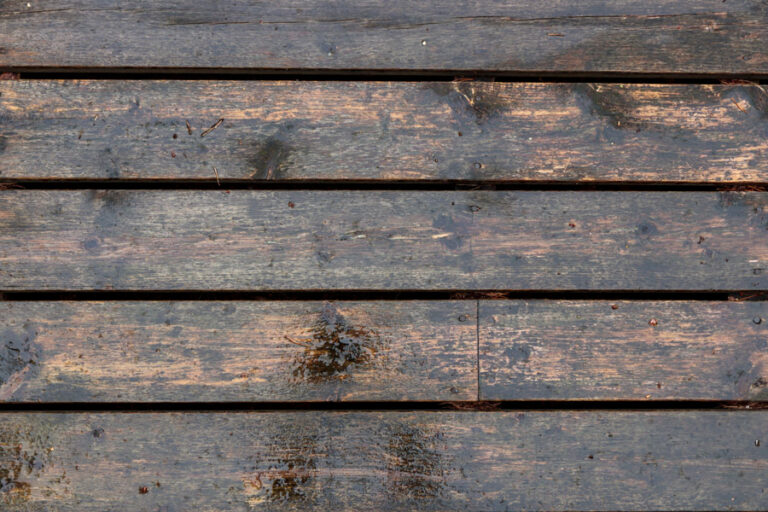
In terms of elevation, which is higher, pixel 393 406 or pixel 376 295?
pixel 376 295

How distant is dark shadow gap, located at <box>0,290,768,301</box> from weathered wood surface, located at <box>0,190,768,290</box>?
0.10 feet

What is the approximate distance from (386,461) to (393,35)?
117 centimetres

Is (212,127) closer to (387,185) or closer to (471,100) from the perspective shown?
(387,185)

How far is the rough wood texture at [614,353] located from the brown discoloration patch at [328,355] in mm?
334

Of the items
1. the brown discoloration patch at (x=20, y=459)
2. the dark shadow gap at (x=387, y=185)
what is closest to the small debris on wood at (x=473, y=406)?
the dark shadow gap at (x=387, y=185)

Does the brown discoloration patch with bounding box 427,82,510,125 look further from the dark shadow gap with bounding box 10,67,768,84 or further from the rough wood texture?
the rough wood texture

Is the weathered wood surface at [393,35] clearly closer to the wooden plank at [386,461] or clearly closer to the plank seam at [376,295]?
the plank seam at [376,295]

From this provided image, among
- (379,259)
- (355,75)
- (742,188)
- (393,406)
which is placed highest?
(355,75)

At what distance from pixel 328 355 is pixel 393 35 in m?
0.91

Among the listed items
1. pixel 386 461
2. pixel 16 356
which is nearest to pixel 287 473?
pixel 386 461

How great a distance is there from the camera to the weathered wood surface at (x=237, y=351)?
4.67 ft

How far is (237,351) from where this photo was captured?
1.43m

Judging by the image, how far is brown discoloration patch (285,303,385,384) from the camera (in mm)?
1434

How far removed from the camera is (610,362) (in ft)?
4.75
